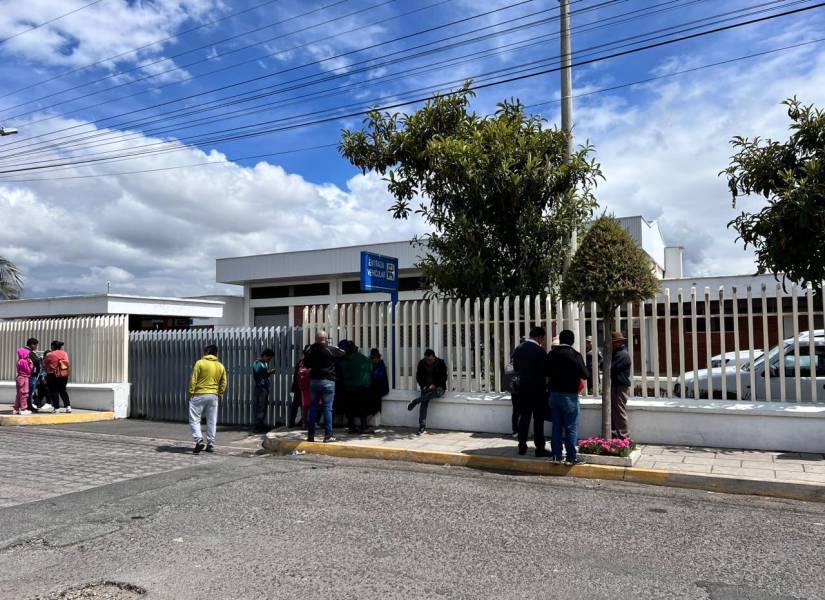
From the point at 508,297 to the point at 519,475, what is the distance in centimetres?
324

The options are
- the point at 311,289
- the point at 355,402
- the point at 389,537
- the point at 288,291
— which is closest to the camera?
the point at 389,537

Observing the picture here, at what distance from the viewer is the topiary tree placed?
26.5 feet

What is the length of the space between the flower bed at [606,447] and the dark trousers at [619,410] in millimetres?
634

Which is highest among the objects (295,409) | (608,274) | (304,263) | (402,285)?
(304,263)

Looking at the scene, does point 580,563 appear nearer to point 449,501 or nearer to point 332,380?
point 449,501

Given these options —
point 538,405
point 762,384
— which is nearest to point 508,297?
point 538,405

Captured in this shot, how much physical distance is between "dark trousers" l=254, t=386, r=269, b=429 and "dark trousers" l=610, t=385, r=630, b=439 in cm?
606

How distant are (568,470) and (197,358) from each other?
8.20m

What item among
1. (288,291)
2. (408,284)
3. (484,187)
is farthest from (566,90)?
(288,291)

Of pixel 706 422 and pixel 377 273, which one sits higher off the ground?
pixel 377 273

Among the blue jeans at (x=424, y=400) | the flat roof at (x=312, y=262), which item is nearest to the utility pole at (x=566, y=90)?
the blue jeans at (x=424, y=400)

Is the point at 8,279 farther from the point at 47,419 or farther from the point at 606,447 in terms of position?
the point at 606,447

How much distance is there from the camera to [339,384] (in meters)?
10.6

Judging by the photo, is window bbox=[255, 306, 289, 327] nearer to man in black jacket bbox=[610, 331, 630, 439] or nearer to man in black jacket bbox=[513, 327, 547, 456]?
man in black jacket bbox=[513, 327, 547, 456]
